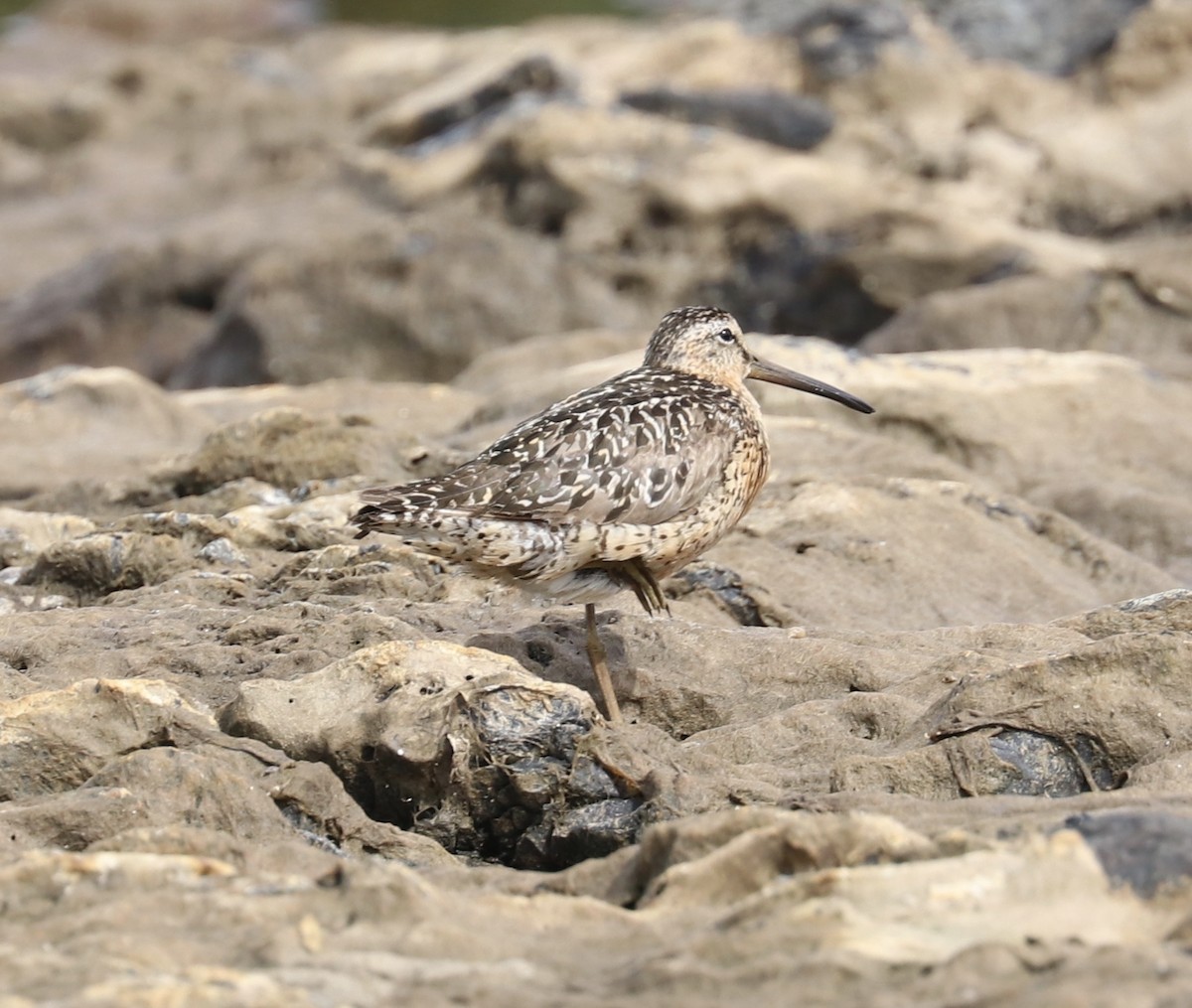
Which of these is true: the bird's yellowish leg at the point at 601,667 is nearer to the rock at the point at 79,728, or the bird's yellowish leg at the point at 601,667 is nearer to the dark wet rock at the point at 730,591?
the dark wet rock at the point at 730,591

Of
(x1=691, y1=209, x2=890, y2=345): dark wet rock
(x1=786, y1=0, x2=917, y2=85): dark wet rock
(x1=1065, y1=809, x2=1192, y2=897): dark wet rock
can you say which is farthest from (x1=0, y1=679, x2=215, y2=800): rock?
(x1=786, y1=0, x2=917, y2=85): dark wet rock

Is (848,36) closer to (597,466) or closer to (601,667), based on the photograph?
A: (597,466)

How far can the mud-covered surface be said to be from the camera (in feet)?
14.6

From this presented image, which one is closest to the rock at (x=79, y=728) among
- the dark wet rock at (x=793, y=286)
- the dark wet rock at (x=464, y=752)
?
the dark wet rock at (x=464, y=752)

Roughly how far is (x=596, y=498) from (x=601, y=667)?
0.66 meters

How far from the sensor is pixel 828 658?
700cm

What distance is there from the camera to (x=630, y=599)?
8.31 m

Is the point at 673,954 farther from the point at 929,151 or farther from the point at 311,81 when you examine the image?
the point at 311,81

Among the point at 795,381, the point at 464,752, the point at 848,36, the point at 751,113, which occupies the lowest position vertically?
the point at 464,752

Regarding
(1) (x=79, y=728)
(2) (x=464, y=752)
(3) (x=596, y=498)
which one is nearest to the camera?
(2) (x=464, y=752)

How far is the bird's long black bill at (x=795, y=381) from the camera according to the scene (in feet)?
28.9

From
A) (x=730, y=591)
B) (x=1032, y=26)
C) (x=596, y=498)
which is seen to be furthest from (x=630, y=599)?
(x=1032, y=26)

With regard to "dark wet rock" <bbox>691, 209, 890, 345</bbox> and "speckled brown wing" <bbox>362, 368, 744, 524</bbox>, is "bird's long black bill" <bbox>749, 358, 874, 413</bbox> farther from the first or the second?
"dark wet rock" <bbox>691, 209, 890, 345</bbox>

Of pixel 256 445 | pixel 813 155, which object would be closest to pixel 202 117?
pixel 813 155
